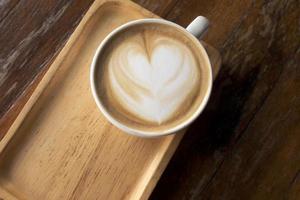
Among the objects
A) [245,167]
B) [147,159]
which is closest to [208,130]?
[245,167]

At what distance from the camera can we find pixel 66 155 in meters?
0.66

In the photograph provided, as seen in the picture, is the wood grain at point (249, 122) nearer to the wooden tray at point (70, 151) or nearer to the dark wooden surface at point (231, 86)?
the dark wooden surface at point (231, 86)

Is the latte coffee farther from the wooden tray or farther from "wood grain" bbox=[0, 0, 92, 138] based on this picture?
"wood grain" bbox=[0, 0, 92, 138]

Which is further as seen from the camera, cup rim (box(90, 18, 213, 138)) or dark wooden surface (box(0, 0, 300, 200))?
dark wooden surface (box(0, 0, 300, 200))

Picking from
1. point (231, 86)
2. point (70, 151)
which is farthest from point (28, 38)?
point (231, 86)

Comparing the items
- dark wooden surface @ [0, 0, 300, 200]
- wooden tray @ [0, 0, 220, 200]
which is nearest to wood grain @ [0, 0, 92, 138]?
dark wooden surface @ [0, 0, 300, 200]

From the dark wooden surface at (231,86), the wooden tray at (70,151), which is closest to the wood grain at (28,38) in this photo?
the dark wooden surface at (231,86)

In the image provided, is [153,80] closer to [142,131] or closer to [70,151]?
[142,131]

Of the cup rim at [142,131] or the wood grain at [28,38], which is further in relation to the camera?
the wood grain at [28,38]

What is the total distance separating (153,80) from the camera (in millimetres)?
612

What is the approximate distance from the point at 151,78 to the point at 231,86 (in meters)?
0.36

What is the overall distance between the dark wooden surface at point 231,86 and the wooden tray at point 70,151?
224 mm

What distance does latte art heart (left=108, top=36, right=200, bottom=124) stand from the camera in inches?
24.0

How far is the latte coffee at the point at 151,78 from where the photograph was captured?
2.00ft
